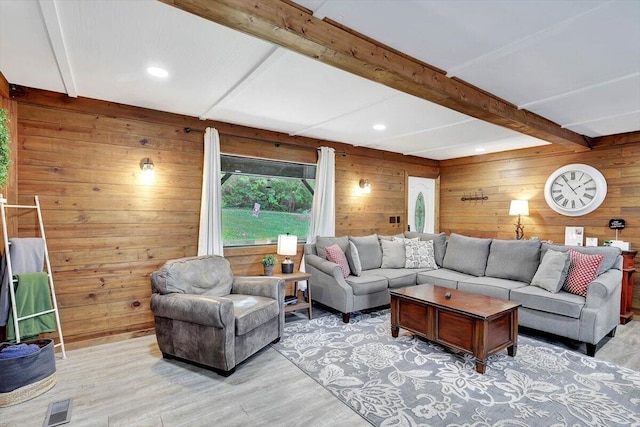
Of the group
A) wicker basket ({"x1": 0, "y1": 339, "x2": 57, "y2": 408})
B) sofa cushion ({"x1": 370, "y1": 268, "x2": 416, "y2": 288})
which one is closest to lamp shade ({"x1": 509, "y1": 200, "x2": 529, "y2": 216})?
sofa cushion ({"x1": 370, "y1": 268, "x2": 416, "y2": 288})

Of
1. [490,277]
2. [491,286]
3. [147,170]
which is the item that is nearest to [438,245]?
[490,277]

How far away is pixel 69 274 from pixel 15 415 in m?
1.41

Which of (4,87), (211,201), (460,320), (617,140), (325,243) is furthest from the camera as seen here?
(325,243)

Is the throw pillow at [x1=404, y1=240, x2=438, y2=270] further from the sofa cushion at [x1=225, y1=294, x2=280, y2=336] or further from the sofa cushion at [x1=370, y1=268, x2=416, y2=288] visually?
the sofa cushion at [x1=225, y1=294, x2=280, y2=336]

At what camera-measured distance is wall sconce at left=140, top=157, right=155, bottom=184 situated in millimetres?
3654

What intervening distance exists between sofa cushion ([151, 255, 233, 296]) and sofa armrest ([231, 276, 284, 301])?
98mm

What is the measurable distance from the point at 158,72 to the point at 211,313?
6.64 ft

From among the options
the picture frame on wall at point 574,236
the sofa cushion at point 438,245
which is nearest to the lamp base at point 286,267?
the sofa cushion at point 438,245

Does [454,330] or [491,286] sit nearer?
[454,330]

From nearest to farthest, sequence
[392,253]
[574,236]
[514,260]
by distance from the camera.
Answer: [514,260] → [574,236] → [392,253]

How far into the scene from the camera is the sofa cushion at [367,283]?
13.4ft

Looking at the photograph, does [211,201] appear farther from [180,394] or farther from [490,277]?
[490,277]

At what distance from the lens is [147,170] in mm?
3678

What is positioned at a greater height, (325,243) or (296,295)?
(325,243)
